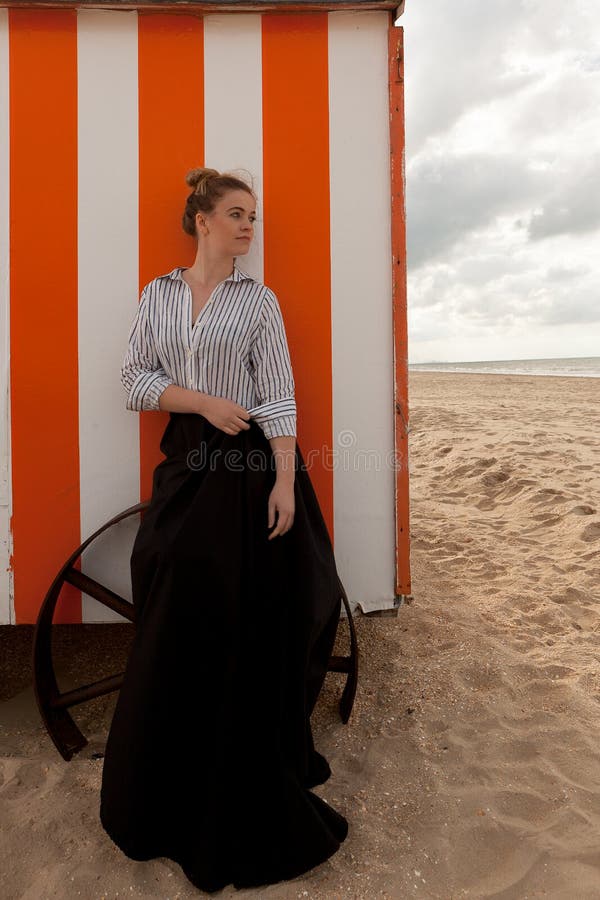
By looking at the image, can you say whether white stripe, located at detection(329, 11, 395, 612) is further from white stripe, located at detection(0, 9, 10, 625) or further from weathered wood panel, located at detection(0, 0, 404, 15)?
white stripe, located at detection(0, 9, 10, 625)

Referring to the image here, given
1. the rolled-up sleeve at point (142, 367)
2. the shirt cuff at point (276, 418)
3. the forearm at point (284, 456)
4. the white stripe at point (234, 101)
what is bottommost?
the forearm at point (284, 456)

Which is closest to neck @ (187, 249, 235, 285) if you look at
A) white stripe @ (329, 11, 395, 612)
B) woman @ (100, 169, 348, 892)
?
woman @ (100, 169, 348, 892)

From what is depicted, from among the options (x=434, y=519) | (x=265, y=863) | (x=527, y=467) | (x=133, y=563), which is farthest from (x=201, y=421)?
(x=527, y=467)

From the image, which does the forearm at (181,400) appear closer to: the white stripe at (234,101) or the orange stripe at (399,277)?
the white stripe at (234,101)

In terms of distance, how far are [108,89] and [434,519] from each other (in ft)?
10.8

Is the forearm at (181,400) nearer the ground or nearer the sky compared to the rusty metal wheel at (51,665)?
nearer the sky

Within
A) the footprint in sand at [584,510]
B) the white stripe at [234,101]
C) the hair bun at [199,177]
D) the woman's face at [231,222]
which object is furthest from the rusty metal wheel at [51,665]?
the footprint in sand at [584,510]

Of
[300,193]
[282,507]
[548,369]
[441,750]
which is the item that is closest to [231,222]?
[300,193]

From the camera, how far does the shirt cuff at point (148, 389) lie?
6.03 feet

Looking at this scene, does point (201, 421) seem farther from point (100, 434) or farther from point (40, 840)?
point (40, 840)

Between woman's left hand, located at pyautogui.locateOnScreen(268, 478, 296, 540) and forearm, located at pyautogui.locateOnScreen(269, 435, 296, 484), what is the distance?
2 cm

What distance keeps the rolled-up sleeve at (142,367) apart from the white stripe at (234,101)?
46 cm

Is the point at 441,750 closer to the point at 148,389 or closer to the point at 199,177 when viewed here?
the point at 148,389

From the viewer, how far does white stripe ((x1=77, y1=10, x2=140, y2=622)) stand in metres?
2.07
